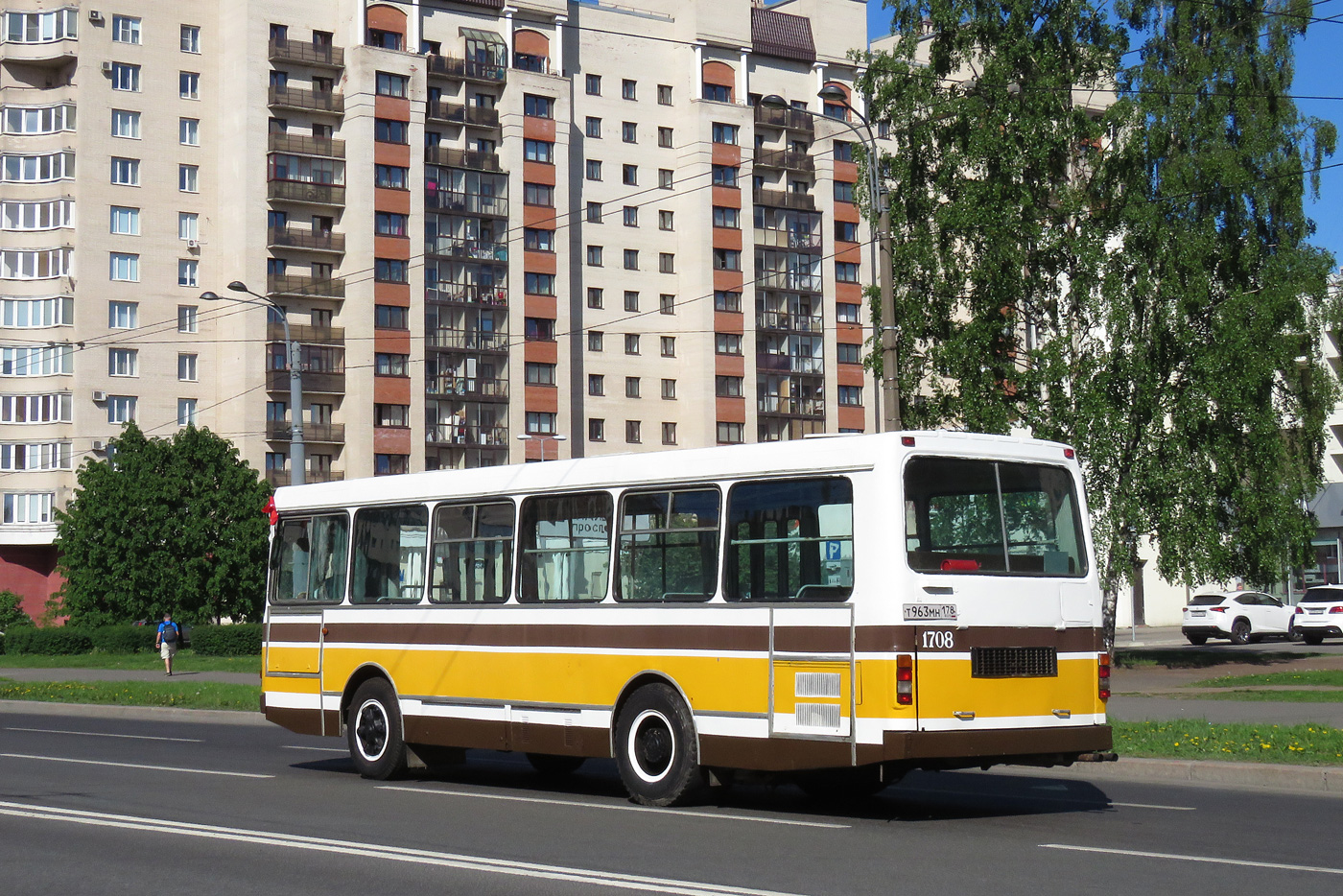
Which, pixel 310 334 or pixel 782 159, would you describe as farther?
pixel 782 159

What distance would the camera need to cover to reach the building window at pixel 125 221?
7781 cm

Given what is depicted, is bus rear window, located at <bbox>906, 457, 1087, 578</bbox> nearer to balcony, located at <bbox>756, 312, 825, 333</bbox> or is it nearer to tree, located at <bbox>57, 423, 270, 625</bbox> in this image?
tree, located at <bbox>57, 423, 270, 625</bbox>

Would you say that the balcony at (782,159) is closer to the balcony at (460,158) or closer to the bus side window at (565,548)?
the balcony at (460,158)

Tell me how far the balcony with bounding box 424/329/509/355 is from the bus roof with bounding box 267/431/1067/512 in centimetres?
6379

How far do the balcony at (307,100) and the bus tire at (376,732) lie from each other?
217ft

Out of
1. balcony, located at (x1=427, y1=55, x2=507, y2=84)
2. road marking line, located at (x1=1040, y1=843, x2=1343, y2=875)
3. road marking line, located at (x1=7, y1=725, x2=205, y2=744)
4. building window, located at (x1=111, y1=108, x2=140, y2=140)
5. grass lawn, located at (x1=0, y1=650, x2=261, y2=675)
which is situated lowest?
grass lawn, located at (x1=0, y1=650, x2=261, y2=675)

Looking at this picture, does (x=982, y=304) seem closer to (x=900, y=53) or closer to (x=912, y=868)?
(x=900, y=53)

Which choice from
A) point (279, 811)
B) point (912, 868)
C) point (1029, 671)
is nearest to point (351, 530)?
point (279, 811)

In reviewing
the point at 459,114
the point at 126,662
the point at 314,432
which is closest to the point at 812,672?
the point at 126,662

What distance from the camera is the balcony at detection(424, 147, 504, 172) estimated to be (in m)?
80.2

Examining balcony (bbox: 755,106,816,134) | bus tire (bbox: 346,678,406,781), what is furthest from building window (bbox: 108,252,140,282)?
bus tire (bbox: 346,678,406,781)

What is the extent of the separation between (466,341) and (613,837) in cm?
7012

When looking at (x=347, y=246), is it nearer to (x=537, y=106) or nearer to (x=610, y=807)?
(x=537, y=106)

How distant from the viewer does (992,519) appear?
40.6 ft
